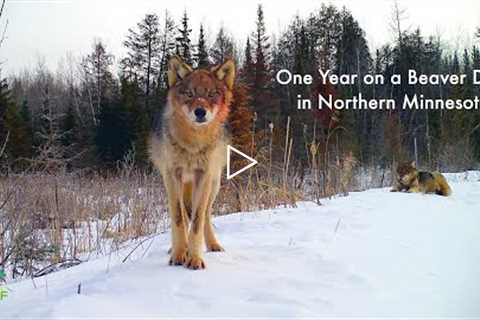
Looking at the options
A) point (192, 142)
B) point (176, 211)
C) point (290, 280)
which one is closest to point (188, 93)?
point (192, 142)

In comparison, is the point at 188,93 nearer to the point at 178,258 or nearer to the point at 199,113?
the point at 199,113

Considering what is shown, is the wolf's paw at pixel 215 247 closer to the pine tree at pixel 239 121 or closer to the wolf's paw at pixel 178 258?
the wolf's paw at pixel 178 258

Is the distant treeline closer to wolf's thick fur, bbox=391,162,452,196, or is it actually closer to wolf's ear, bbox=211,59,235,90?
wolf's thick fur, bbox=391,162,452,196

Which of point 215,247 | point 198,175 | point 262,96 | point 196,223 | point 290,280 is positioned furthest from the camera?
point 262,96

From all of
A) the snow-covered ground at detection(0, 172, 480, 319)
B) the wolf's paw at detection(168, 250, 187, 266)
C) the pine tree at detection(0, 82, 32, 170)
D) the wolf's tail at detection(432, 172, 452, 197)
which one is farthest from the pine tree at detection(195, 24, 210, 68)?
the wolf's paw at detection(168, 250, 187, 266)

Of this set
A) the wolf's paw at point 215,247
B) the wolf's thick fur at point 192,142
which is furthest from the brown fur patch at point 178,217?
the wolf's paw at point 215,247

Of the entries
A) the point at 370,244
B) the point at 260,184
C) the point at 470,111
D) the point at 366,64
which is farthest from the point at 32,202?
the point at 366,64

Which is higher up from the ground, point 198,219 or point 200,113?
point 200,113
